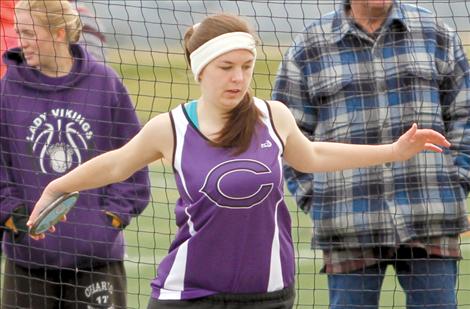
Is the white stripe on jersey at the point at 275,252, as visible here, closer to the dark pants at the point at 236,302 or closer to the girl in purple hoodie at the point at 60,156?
the dark pants at the point at 236,302

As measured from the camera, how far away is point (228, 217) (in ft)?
14.1

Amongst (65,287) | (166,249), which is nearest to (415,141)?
(65,287)

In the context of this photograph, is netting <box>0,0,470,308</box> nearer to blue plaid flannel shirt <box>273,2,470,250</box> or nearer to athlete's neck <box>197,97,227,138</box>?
blue plaid flannel shirt <box>273,2,470,250</box>

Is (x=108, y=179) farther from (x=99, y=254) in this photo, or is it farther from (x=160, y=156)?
(x=99, y=254)

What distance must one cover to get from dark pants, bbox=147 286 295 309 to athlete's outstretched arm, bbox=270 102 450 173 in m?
0.48

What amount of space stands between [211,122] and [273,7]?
11553 mm

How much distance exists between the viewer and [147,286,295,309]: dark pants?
434 cm

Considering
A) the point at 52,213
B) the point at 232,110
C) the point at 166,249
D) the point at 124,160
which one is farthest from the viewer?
the point at 166,249

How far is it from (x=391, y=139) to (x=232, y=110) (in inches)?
51.1

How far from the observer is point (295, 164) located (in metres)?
4.58

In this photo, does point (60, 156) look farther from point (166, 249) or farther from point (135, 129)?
point (166, 249)

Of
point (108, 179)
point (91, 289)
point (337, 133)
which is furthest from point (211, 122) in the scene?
point (91, 289)

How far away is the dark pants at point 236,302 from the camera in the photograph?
4.34 metres

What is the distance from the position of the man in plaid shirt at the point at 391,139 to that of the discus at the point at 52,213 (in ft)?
4.05
